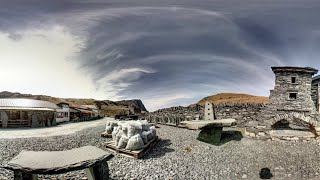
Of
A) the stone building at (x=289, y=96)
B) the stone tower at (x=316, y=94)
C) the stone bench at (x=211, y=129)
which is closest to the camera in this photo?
the stone bench at (x=211, y=129)

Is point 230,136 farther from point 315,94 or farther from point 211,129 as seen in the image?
point 315,94

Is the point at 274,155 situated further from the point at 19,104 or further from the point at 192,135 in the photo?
the point at 19,104

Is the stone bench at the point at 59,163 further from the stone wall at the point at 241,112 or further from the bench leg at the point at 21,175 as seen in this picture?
the stone wall at the point at 241,112

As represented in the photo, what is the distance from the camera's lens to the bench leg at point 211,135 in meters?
16.1

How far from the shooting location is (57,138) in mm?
16594

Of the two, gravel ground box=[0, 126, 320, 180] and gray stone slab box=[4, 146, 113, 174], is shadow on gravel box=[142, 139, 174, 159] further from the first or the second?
gray stone slab box=[4, 146, 113, 174]

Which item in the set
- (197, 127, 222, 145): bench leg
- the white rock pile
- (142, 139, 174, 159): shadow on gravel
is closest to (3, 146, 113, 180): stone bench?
the white rock pile

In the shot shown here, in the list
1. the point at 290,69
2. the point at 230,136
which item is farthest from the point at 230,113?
the point at 230,136

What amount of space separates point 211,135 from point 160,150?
12.0 feet

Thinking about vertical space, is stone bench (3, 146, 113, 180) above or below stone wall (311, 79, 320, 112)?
below

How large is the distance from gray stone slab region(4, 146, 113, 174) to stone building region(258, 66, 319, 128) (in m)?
16.9

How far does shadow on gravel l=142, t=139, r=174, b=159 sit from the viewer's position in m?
13.2

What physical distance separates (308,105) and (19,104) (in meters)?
27.2

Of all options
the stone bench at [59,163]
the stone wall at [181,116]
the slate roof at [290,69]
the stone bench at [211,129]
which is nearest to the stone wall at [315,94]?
the slate roof at [290,69]
